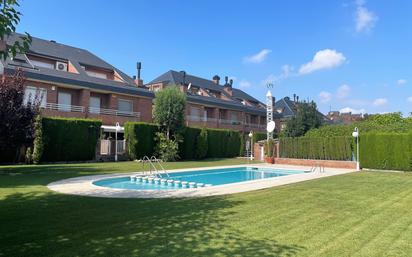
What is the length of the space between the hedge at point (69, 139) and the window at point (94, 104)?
279 inches

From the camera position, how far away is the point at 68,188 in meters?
13.0

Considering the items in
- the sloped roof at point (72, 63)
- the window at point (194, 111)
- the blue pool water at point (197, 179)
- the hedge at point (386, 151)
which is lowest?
the blue pool water at point (197, 179)

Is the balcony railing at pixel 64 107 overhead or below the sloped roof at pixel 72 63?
below

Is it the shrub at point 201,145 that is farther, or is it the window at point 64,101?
the shrub at point 201,145

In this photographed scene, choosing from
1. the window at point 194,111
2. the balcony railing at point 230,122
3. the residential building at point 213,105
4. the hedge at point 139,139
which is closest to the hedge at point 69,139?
the hedge at point 139,139

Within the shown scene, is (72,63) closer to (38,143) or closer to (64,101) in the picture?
(64,101)

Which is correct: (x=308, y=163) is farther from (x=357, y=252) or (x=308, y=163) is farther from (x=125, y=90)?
(x=357, y=252)

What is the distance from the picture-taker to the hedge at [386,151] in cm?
2423

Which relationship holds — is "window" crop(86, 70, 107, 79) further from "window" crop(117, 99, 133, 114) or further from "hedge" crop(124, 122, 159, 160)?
"hedge" crop(124, 122, 159, 160)

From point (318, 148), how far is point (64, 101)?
2639cm

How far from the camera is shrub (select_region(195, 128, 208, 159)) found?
37594mm

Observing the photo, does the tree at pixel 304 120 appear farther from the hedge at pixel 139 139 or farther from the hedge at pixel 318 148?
the hedge at pixel 139 139

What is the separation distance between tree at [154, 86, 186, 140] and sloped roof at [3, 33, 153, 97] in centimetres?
737

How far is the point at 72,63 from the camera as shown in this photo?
130 feet
